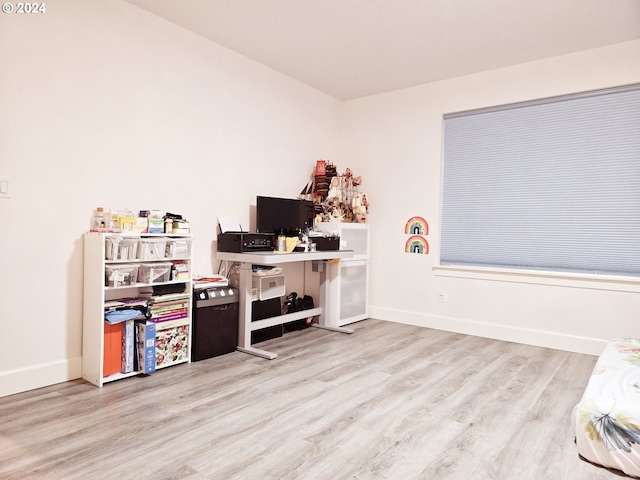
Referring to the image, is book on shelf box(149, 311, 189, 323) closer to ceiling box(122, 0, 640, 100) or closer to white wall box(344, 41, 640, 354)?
ceiling box(122, 0, 640, 100)

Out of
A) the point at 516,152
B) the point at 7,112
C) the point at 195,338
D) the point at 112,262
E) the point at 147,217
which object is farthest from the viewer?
the point at 516,152

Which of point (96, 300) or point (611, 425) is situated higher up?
point (96, 300)

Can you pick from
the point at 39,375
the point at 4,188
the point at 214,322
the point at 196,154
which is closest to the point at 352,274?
the point at 214,322

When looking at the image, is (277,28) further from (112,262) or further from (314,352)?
(314,352)

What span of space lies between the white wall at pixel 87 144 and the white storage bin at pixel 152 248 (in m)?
0.42

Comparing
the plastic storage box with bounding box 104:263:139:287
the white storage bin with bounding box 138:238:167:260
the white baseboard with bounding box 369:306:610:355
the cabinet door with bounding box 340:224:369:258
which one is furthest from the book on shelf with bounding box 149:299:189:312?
the white baseboard with bounding box 369:306:610:355

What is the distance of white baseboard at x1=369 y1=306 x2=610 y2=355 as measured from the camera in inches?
149

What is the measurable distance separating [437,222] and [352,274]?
112 centimetres

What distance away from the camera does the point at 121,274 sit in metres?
2.86

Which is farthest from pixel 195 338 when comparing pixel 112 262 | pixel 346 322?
pixel 346 322

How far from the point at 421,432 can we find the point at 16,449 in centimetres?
201

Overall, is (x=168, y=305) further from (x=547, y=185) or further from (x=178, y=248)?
(x=547, y=185)

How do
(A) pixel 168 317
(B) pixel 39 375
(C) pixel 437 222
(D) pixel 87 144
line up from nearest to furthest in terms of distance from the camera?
(B) pixel 39 375 < (D) pixel 87 144 < (A) pixel 168 317 < (C) pixel 437 222

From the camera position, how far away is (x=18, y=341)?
267 centimetres
